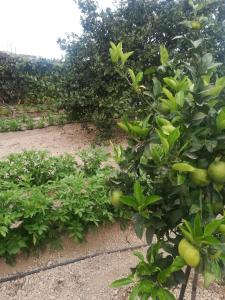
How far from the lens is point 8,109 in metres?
9.61

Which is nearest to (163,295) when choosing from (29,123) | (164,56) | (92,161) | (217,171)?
(217,171)

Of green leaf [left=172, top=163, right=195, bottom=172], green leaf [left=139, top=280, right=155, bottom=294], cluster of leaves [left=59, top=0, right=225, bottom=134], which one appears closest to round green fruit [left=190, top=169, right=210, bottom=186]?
green leaf [left=172, top=163, right=195, bottom=172]

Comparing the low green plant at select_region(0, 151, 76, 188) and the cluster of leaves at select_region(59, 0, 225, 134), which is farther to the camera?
the cluster of leaves at select_region(59, 0, 225, 134)

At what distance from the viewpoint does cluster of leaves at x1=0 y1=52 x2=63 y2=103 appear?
1003 centimetres

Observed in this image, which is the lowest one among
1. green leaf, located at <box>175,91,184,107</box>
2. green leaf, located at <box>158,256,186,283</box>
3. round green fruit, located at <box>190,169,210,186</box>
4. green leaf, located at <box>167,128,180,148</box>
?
green leaf, located at <box>158,256,186,283</box>

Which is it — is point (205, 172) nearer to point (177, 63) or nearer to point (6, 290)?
point (177, 63)

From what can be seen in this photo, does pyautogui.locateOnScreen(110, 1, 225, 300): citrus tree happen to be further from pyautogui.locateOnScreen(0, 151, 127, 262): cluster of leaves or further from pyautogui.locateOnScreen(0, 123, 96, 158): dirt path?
pyautogui.locateOnScreen(0, 123, 96, 158): dirt path

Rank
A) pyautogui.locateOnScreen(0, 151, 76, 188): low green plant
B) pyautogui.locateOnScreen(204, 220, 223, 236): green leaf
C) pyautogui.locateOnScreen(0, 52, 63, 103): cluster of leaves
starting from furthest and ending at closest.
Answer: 1. pyautogui.locateOnScreen(0, 52, 63, 103): cluster of leaves
2. pyautogui.locateOnScreen(0, 151, 76, 188): low green plant
3. pyautogui.locateOnScreen(204, 220, 223, 236): green leaf

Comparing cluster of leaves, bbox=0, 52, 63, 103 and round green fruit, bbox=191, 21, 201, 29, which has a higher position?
round green fruit, bbox=191, 21, 201, 29

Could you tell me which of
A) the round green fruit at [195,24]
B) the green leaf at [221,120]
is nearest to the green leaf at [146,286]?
the green leaf at [221,120]

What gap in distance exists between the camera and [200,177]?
1432 millimetres

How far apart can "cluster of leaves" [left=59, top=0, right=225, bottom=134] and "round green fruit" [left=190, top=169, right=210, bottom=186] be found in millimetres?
5067

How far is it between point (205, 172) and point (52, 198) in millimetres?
1904

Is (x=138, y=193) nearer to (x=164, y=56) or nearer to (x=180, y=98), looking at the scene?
(x=180, y=98)
